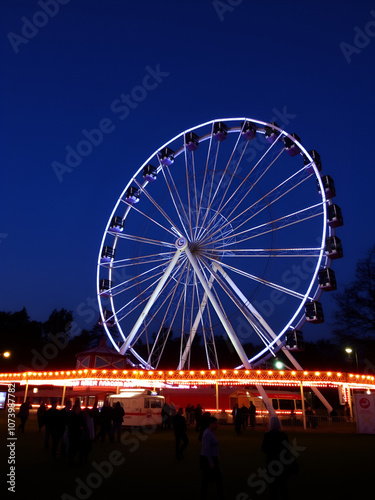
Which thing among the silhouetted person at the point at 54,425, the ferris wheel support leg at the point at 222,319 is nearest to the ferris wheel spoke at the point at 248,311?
the ferris wheel support leg at the point at 222,319

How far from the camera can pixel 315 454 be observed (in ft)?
41.8

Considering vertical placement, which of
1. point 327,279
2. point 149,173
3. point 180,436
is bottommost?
point 180,436

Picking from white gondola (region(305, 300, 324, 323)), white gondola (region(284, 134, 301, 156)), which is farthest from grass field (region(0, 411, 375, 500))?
white gondola (region(284, 134, 301, 156))

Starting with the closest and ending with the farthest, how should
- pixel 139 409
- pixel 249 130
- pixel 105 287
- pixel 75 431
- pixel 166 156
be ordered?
pixel 75 431
pixel 139 409
pixel 249 130
pixel 166 156
pixel 105 287

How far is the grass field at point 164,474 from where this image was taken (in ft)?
24.2

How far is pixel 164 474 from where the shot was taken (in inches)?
360

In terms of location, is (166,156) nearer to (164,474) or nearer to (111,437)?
(111,437)

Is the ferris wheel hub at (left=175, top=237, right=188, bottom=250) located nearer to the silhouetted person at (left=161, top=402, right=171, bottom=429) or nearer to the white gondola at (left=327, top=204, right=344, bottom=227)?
the white gondola at (left=327, top=204, right=344, bottom=227)

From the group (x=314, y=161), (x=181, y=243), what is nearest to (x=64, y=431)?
(x=181, y=243)

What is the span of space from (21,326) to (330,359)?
47.2 metres

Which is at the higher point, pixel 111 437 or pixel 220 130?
pixel 220 130

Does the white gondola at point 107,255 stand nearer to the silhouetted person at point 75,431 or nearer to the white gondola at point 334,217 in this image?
the white gondola at point 334,217

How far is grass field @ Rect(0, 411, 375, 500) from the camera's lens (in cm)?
739

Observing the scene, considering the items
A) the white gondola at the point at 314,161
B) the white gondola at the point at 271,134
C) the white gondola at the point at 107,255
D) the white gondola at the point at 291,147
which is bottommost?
the white gondola at the point at 107,255
